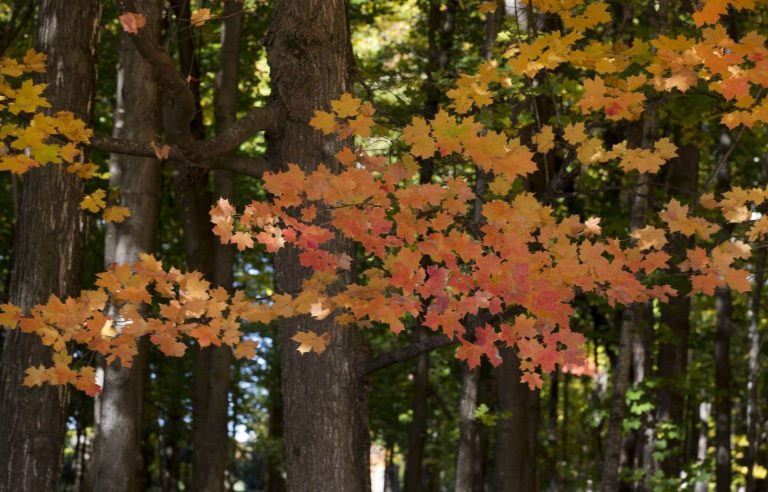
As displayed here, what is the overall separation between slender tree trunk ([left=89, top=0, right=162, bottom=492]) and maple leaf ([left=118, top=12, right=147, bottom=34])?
16.8 feet

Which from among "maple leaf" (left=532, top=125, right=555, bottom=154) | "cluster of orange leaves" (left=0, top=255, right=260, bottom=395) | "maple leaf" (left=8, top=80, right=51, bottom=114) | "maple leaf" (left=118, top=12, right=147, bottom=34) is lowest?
"cluster of orange leaves" (left=0, top=255, right=260, bottom=395)

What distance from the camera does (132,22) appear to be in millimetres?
5141

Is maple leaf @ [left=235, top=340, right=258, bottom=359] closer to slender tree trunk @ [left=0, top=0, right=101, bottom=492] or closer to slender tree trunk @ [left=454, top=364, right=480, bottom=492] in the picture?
slender tree trunk @ [left=0, top=0, right=101, bottom=492]

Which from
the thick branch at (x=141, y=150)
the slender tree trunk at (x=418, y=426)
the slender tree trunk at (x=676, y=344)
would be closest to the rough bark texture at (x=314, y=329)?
the thick branch at (x=141, y=150)

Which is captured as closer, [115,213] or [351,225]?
[351,225]

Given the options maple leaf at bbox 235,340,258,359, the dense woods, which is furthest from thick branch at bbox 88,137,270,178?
maple leaf at bbox 235,340,258,359

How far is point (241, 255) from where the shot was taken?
21844 mm

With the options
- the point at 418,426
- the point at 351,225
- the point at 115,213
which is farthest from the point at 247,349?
the point at 418,426

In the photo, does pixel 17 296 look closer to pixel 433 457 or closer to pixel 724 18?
pixel 724 18

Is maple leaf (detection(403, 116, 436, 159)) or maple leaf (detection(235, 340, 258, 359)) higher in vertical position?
maple leaf (detection(403, 116, 436, 159))

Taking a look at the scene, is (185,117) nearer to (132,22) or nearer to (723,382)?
(132,22)

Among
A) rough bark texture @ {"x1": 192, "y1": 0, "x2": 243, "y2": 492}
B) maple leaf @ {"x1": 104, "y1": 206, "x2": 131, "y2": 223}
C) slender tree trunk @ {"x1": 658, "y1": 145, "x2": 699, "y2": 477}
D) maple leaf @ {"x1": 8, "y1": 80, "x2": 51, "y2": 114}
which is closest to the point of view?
maple leaf @ {"x1": 8, "y1": 80, "x2": 51, "y2": 114}

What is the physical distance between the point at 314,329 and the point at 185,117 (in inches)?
59.5

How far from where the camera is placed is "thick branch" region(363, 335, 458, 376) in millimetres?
6148
